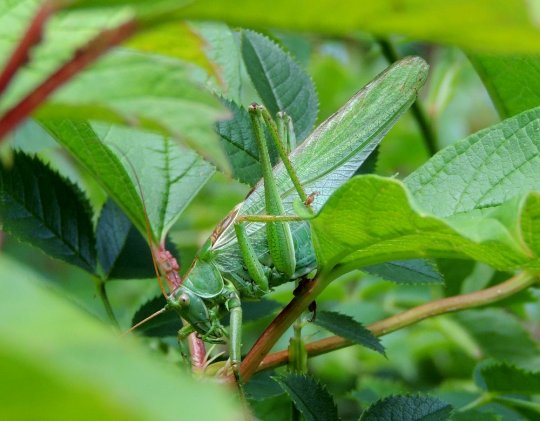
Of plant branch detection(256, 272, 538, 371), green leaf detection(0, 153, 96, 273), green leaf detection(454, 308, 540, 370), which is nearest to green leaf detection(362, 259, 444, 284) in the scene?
plant branch detection(256, 272, 538, 371)

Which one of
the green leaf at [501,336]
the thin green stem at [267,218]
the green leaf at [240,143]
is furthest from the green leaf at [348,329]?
the green leaf at [501,336]

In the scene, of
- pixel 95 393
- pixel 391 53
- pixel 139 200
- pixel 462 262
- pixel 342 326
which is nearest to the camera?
pixel 95 393

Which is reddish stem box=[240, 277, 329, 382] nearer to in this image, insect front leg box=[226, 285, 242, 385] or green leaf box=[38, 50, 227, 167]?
insect front leg box=[226, 285, 242, 385]

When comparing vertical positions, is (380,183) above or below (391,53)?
above

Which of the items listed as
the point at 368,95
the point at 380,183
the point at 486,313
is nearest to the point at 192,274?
the point at 368,95

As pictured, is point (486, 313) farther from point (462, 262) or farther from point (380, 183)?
point (380, 183)

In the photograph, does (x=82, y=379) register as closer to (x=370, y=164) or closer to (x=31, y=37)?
(x=31, y=37)
